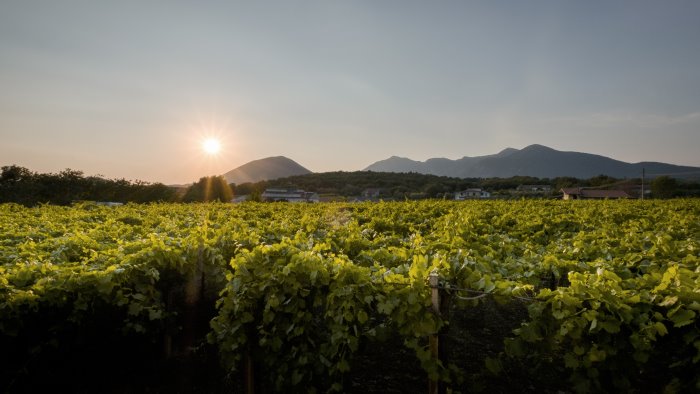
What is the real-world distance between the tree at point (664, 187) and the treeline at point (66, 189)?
8019 cm

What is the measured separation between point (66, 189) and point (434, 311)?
2446 inches

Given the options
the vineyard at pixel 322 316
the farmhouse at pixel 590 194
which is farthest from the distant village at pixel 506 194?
the vineyard at pixel 322 316

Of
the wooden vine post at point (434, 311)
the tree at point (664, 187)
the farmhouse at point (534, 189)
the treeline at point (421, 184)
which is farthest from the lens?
the treeline at point (421, 184)

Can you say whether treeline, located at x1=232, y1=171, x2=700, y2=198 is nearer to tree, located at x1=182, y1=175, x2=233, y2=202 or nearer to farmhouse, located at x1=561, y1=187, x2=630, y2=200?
tree, located at x1=182, y1=175, x2=233, y2=202

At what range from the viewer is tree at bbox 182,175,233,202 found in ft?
240

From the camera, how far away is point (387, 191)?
84.5 metres

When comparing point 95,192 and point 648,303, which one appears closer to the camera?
point 648,303

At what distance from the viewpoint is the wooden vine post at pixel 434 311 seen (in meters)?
4.08

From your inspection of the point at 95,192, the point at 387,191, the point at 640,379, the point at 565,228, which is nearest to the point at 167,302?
the point at 640,379

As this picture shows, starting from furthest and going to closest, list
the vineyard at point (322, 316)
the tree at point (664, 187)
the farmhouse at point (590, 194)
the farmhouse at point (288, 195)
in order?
the farmhouse at point (288, 195)
the tree at point (664, 187)
the farmhouse at point (590, 194)
the vineyard at point (322, 316)

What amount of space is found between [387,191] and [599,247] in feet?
252

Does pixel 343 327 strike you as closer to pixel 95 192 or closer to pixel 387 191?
pixel 95 192

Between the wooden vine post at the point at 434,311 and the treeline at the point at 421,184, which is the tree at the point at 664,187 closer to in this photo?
the treeline at the point at 421,184

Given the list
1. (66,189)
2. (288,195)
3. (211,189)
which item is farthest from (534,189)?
(66,189)
